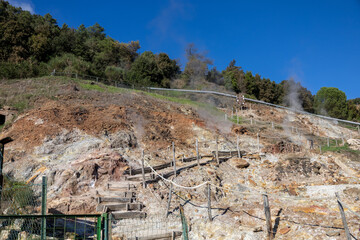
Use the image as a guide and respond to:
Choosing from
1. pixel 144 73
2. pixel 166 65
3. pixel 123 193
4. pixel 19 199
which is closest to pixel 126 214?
pixel 123 193

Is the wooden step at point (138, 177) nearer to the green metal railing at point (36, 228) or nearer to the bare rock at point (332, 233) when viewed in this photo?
the green metal railing at point (36, 228)

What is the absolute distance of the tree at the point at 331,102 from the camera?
4381 centimetres

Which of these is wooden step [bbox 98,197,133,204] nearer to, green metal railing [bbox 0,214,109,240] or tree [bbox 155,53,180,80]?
green metal railing [bbox 0,214,109,240]

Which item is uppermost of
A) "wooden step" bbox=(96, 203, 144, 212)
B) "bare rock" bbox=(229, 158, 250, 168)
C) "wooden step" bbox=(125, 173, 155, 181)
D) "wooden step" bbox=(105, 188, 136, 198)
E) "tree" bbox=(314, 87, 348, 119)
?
"tree" bbox=(314, 87, 348, 119)

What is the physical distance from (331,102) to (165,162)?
37.2 m

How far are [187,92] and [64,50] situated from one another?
723 inches

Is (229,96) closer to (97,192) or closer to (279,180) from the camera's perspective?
(279,180)

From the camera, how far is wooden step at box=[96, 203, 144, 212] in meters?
11.3

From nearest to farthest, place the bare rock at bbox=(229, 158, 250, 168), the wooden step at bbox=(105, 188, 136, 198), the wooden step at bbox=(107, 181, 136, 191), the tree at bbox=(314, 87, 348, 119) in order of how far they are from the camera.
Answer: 1. the wooden step at bbox=(105, 188, 136, 198)
2. the wooden step at bbox=(107, 181, 136, 191)
3. the bare rock at bbox=(229, 158, 250, 168)
4. the tree at bbox=(314, 87, 348, 119)

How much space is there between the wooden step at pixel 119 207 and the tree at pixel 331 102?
39.6 metres

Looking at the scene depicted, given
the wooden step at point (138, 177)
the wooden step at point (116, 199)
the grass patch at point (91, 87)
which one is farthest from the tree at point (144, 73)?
the wooden step at point (116, 199)

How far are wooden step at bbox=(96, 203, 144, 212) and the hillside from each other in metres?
0.39

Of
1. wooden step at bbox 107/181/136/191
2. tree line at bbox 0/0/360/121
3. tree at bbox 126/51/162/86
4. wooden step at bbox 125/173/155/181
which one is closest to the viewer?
wooden step at bbox 107/181/136/191

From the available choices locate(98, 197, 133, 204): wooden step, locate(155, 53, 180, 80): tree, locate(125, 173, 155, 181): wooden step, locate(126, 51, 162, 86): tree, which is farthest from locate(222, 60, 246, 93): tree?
locate(98, 197, 133, 204): wooden step
